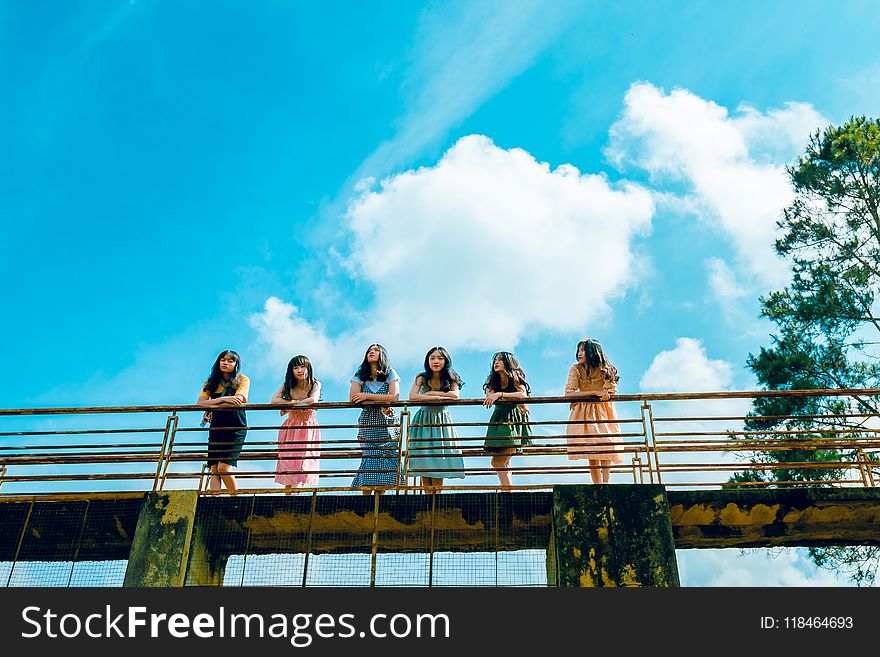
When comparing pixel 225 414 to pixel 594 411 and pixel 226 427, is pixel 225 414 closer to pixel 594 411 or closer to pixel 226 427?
pixel 226 427

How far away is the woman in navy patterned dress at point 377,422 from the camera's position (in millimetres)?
7824

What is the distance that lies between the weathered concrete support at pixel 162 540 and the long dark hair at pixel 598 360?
4.50 meters

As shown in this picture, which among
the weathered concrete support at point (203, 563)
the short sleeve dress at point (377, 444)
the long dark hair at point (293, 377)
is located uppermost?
the long dark hair at point (293, 377)

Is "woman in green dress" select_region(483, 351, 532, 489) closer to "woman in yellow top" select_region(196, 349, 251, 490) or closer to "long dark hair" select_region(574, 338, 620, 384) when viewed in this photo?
"long dark hair" select_region(574, 338, 620, 384)

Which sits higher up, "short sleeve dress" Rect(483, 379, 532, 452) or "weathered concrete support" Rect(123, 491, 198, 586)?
"short sleeve dress" Rect(483, 379, 532, 452)

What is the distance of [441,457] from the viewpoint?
7984mm

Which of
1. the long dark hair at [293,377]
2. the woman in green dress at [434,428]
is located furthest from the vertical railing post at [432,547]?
the long dark hair at [293,377]

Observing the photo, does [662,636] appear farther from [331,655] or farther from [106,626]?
[106,626]

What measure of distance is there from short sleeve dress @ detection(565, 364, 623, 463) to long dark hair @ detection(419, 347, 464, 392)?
125 cm

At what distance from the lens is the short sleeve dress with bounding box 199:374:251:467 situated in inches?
314

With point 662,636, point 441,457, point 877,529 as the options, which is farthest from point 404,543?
point 877,529

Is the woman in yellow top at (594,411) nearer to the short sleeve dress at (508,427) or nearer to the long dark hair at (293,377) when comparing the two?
the short sleeve dress at (508,427)

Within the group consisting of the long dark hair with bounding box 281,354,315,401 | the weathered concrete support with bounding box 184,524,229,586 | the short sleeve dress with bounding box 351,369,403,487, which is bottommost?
the weathered concrete support with bounding box 184,524,229,586

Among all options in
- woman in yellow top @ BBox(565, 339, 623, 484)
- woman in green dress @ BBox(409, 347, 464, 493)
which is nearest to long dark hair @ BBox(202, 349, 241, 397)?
woman in green dress @ BBox(409, 347, 464, 493)
